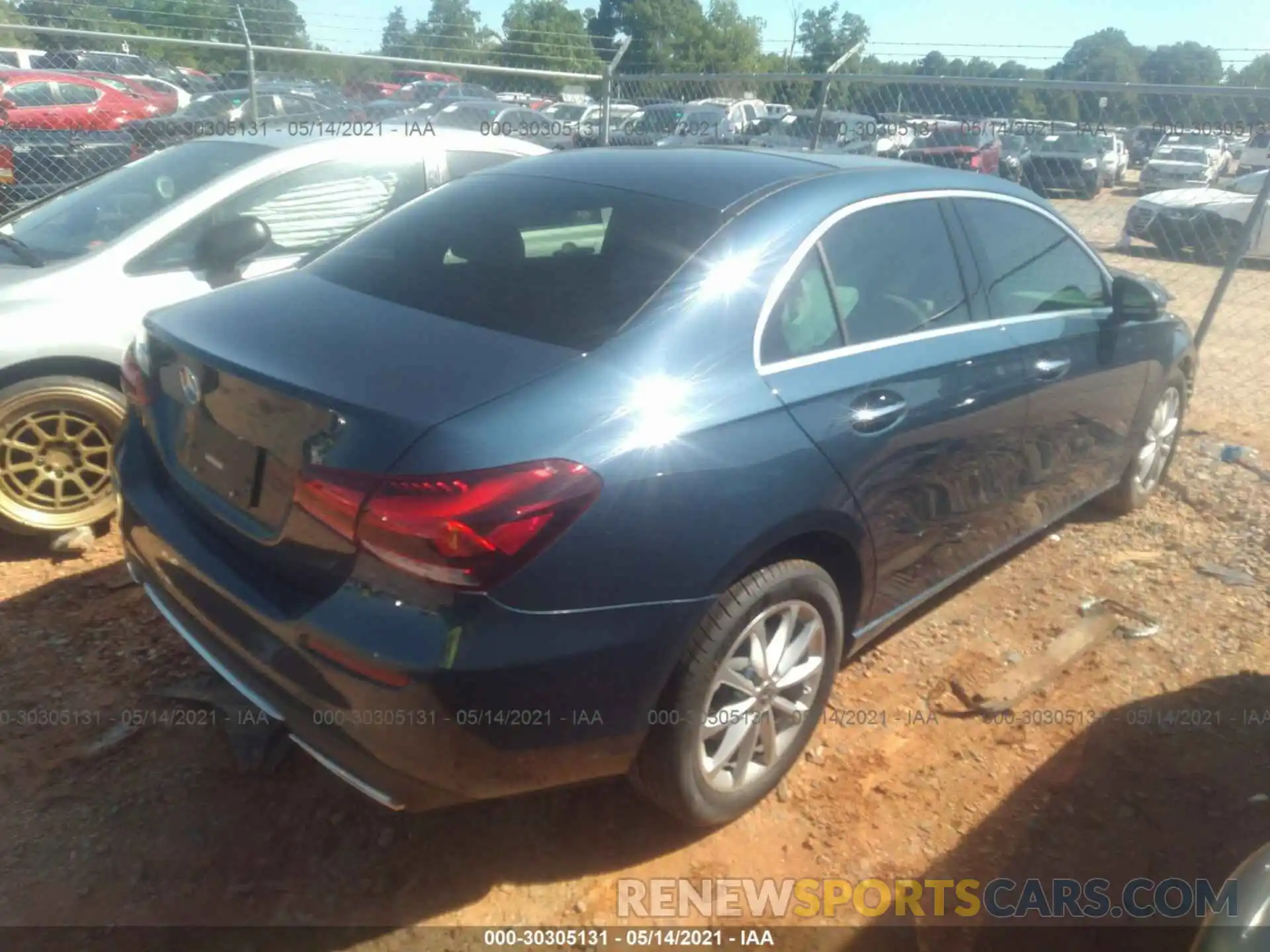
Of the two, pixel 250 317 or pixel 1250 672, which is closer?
pixel 250 317

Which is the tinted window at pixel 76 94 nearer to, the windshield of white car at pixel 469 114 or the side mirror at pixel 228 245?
the windshield of white car at pixel 469 114

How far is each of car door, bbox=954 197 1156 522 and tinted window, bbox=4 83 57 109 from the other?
14952 millimetres

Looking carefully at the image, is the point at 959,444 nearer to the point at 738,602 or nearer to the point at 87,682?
the point at 738,602

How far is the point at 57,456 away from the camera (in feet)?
12.2

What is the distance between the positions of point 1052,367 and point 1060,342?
0.47ft

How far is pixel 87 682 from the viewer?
3076 mm

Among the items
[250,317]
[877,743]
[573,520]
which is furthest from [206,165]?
[877,743]

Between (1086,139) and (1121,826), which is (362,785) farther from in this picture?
(1086,139)

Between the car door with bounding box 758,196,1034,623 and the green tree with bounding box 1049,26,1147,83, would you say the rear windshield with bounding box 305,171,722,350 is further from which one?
the green tree with bounding box 1049,26,1147,83

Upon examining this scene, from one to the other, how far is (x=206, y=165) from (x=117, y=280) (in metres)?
0.88

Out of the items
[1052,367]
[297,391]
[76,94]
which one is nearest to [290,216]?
[297,391]

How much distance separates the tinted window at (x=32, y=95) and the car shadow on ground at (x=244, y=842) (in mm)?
14145

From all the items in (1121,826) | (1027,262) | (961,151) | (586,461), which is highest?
(1027,262)


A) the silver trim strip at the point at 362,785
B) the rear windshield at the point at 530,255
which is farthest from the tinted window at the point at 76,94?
the silver trim strip at the point at 362,785
